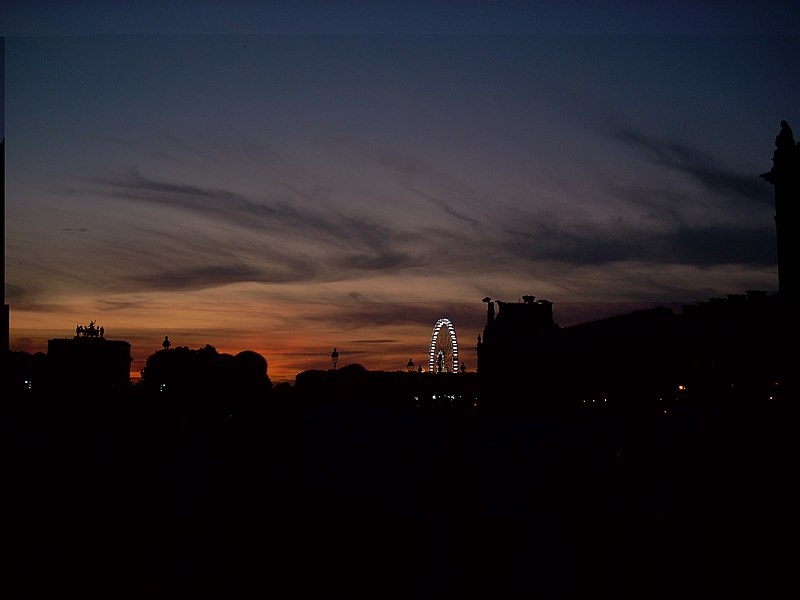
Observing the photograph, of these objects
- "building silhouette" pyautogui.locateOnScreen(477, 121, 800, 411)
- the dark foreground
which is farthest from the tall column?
the dark foreground

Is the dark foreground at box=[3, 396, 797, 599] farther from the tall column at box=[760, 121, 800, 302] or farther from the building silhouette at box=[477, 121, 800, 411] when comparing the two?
the tall column at box=[760, 121, 800, 302]

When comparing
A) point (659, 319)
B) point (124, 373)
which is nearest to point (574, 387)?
point (659, 319)

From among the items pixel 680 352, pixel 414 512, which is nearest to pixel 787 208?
pixel 680 352

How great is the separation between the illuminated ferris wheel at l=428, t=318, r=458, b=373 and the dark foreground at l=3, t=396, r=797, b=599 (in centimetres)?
5713

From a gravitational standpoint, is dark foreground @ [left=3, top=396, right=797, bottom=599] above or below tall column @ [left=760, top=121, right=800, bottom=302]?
below

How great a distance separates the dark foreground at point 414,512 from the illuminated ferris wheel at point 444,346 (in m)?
57.1

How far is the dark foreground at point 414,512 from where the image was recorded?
9.35m

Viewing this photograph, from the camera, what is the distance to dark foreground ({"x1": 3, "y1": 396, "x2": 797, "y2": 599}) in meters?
9.35

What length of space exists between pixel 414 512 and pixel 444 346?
2462 inches

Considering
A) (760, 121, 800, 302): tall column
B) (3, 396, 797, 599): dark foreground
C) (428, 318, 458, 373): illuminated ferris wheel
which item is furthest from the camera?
(428, 318, 458, 373): illuminated ferris wheel

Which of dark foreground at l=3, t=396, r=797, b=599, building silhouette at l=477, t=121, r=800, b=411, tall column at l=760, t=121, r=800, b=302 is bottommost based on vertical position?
dark foreground at l=3, t=396, r=797, b=599

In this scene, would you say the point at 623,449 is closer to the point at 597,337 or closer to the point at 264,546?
the point at 264,546

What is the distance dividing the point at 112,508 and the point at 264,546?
90.8 inches

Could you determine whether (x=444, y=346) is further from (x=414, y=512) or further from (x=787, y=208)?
(x=414, y=512)
